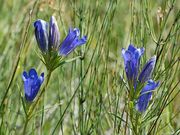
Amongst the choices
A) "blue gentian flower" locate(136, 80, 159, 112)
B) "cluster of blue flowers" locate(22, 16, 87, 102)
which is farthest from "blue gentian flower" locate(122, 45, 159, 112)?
"cluster of blue flowers" locate(22, 16, 87, 102)

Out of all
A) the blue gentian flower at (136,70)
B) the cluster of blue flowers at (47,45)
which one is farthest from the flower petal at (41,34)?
the blue gentian flower at (136,70)

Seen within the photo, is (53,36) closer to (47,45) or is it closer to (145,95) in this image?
(47,45)

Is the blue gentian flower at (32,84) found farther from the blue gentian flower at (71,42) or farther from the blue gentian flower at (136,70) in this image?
the blue gentian flower at (136,70)

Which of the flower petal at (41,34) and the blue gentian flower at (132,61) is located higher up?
the flower petal at (41,34)

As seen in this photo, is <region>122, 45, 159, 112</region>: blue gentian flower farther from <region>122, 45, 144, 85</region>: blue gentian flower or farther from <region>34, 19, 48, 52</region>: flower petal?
<region>34, 19, 48, 52</region>: flower petal

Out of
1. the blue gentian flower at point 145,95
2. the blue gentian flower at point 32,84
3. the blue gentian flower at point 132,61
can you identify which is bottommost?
the blue gentian flower at point 145,95

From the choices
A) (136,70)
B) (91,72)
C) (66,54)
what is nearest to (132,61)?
(136,70)

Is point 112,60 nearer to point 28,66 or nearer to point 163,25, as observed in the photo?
point 28,66

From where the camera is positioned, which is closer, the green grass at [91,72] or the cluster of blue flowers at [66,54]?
the cluster of blue flowers at [66,54]
